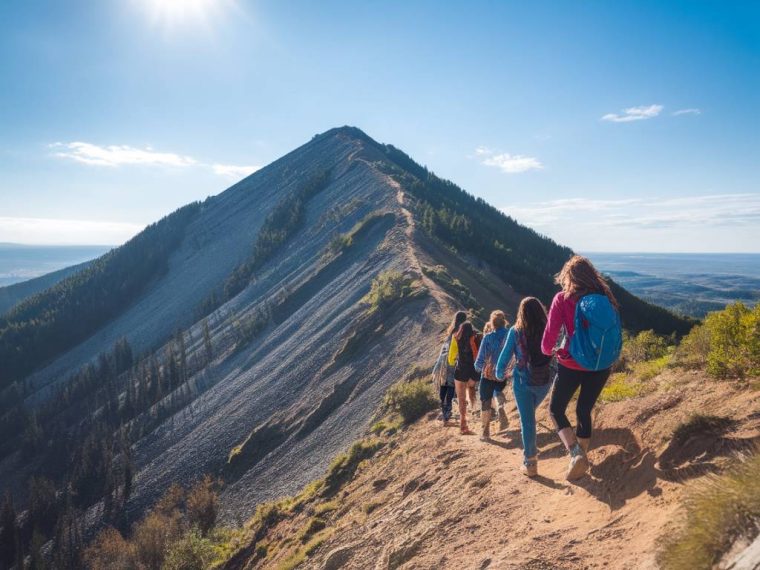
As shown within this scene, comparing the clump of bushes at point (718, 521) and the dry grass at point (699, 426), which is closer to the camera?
the clump of bushes at point (718, 521)

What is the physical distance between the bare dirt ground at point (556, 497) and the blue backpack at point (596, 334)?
114 centimetres

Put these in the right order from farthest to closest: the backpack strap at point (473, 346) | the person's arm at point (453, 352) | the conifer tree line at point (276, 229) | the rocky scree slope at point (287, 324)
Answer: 1. the conifer tree line at point (276, 229)
2. the rocky scree slope at point (287, 324)
3. the person's arm at point (453, 352)
4. the backpack strap at point (473, 346)

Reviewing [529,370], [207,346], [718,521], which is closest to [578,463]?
[529,370]

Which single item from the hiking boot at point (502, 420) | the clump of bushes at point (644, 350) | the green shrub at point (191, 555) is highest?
the clump of bushes at point (644, 350)

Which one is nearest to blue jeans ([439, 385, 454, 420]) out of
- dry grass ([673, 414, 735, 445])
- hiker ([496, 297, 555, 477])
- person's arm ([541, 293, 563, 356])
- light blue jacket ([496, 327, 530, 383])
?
light blue jacket ([496, 327, 530, 383])

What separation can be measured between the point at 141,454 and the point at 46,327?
238ft

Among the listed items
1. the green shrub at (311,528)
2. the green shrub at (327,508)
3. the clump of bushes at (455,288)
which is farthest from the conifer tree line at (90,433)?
the green shrub at (311,528)

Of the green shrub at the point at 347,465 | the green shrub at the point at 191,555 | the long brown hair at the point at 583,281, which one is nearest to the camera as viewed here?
the long brown hair at the point at 583,281

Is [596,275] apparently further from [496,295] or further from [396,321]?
[496,295]

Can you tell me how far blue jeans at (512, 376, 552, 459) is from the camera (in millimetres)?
7207

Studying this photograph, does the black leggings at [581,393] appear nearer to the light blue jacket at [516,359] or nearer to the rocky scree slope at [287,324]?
the light blue jacket at [516,359]

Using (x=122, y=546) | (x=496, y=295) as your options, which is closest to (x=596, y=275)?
(x=122, y=546)

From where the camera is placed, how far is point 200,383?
44312 mm

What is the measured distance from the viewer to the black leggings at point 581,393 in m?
6.14
